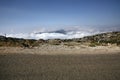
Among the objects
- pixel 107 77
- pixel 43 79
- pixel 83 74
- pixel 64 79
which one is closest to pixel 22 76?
pixel 43 79

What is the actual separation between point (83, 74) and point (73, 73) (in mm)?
685

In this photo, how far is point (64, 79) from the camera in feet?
42.9

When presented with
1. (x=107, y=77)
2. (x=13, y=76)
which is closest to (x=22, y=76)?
(x=13, y=76)

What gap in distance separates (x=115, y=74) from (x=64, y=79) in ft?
12.2

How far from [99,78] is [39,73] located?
12.8 feet

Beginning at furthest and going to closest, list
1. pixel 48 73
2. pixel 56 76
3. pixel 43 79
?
pixel 48 73
pixel 56 76
pixel 43 79

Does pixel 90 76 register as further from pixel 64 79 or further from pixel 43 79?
pixel 43 79

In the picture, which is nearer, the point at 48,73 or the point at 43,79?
the point at 43,79

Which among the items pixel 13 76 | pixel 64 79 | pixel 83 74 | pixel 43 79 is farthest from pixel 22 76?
pixel 83 74

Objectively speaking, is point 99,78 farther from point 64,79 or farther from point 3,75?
point 3,75

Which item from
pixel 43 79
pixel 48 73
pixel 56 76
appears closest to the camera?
pixel 43 79

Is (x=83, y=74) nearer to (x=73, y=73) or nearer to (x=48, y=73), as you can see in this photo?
(x=73, y=73)

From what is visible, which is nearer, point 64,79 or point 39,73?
point 64,79

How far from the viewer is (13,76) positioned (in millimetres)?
13758
